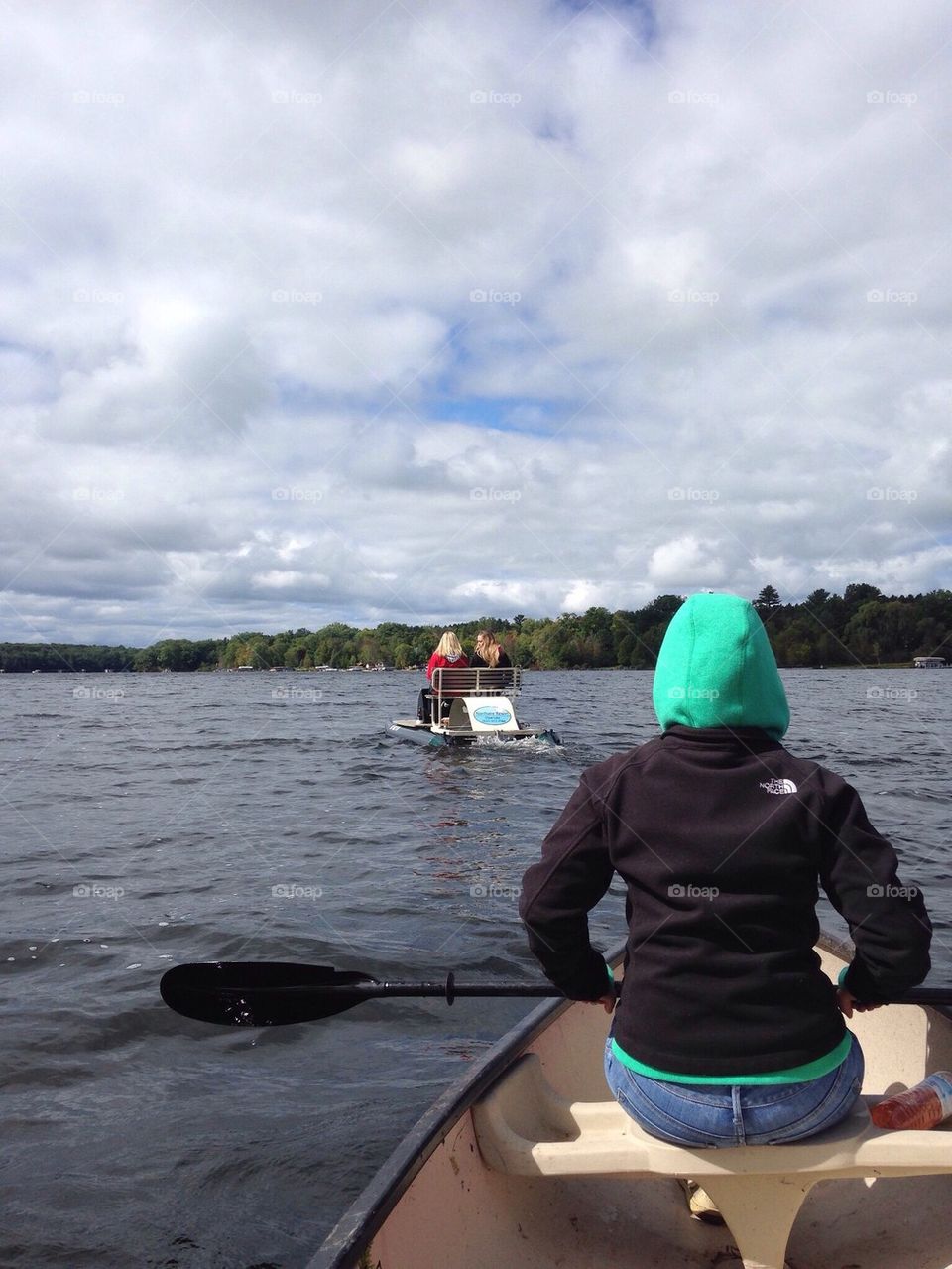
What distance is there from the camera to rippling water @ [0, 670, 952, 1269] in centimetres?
395

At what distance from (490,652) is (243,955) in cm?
1168

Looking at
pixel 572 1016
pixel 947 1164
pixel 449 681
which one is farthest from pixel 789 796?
pixel 449 681

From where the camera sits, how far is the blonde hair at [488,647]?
18.0 metres

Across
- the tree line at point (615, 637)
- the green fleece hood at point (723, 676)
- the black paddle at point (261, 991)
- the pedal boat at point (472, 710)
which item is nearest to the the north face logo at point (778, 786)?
the green fleece hood at point (723, 676)

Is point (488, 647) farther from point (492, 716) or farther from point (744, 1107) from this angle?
point (744, 1107)

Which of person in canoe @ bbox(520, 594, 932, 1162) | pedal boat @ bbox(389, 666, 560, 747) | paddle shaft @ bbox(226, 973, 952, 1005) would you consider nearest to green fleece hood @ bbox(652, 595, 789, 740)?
person in canoe @ bbox(520, 594, 932, 1162)

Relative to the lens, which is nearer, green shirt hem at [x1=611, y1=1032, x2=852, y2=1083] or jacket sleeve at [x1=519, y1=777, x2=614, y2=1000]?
green shirt hem at [x1=611, y1=1032, x2=852, y2=1083]

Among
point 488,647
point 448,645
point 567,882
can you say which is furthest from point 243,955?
point 488,647

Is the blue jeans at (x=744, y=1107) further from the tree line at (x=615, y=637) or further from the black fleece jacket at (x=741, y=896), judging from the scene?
the tree line at (x=615, y=637)

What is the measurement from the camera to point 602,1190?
311 cm

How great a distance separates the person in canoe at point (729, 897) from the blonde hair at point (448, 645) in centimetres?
1545

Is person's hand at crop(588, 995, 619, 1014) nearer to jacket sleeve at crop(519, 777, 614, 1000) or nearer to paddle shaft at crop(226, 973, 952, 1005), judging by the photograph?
jacket sleeve at crop(519, 777, 614, 1000)

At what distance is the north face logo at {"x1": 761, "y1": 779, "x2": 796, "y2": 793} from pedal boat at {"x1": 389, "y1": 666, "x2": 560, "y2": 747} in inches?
572

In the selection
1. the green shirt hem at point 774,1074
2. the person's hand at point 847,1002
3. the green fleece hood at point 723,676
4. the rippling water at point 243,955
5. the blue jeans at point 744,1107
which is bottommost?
the rippling water at point 243,955
